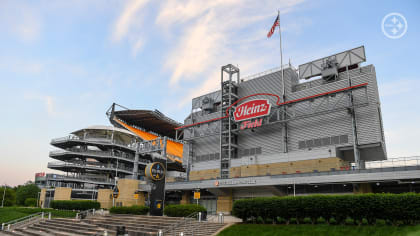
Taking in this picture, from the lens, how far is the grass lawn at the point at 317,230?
21.8 m

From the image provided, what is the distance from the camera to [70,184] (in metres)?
83.0

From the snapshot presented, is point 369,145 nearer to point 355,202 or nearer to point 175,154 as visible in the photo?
point 355,202

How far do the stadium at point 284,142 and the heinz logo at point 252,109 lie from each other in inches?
7.3

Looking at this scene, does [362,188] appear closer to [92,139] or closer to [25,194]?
[92,139]

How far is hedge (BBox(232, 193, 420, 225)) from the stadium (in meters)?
7.60

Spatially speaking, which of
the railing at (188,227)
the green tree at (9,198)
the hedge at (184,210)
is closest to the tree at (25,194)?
the green tree at (9,198)

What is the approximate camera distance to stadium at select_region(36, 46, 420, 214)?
4103 cm

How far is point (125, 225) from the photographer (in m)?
31.0

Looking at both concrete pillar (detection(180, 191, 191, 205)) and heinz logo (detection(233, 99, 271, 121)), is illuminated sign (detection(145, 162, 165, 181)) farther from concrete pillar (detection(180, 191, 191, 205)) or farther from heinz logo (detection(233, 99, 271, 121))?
heinz logo (detection(233, 99, 271, 121))

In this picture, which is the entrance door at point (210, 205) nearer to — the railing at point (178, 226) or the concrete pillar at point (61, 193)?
the railing at point (178, 226)

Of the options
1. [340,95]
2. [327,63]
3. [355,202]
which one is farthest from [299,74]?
[355,202]

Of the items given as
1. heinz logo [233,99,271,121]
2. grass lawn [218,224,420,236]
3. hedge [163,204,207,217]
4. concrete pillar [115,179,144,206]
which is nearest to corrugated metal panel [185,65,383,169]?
heinz logo [233,99,271,121]

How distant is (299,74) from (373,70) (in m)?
12.8

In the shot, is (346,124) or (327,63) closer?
(346,124)
